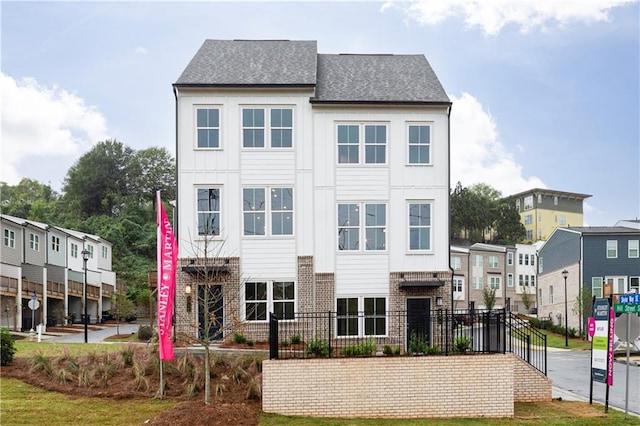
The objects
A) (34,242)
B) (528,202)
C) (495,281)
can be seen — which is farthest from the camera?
(528,202)

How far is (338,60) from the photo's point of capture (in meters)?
26.3

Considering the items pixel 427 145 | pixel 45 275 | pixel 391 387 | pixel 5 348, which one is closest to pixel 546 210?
pixel 45 275

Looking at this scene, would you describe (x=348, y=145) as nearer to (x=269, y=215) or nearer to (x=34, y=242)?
(x=269, y=215)

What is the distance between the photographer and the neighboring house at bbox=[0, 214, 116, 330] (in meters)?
36.7

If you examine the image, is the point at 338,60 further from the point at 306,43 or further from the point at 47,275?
the point at 47,275

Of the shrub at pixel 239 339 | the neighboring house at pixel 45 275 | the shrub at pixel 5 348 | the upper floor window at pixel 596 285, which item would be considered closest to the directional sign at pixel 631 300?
the shrub at pixel 239 339

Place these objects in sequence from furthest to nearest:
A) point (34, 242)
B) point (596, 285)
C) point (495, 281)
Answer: point (495, 281) → point (596, 285) → point (34, 242)

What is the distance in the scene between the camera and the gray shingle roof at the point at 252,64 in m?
22.7

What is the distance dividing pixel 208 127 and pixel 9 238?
21992 mm

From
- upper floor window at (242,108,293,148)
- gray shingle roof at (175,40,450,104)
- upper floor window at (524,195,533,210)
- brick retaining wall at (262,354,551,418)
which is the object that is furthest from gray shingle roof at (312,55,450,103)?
upper floor window at (524,195,533,210)

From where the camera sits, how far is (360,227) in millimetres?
22781

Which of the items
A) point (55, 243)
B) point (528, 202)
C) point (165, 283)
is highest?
point (528, 202)

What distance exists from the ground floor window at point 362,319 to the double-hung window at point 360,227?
1.89 meters

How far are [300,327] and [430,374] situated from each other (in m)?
8.43
